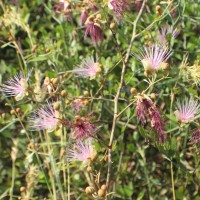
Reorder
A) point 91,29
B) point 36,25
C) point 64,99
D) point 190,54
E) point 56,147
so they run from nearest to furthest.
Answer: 1. point 64,99
2. point 91,29
3. point 190,54
4. point 56,147
5. point 36,25

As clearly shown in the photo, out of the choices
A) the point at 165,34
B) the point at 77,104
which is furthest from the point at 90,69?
the point at 165,34

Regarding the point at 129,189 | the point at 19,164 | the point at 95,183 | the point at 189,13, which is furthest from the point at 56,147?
the point at 95,183

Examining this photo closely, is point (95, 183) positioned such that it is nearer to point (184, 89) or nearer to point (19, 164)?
point (184, 89)

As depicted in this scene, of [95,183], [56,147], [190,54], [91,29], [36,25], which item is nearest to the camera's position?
[95,183]

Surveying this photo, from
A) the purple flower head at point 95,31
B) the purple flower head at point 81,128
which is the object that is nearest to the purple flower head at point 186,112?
the purple flower head at point 81,128

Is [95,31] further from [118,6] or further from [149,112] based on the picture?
[149,112]

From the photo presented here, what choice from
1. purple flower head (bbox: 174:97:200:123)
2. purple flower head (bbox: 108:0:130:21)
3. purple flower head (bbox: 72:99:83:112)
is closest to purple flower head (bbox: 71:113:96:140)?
purple flower head (bbox: 72:99:83:112)
